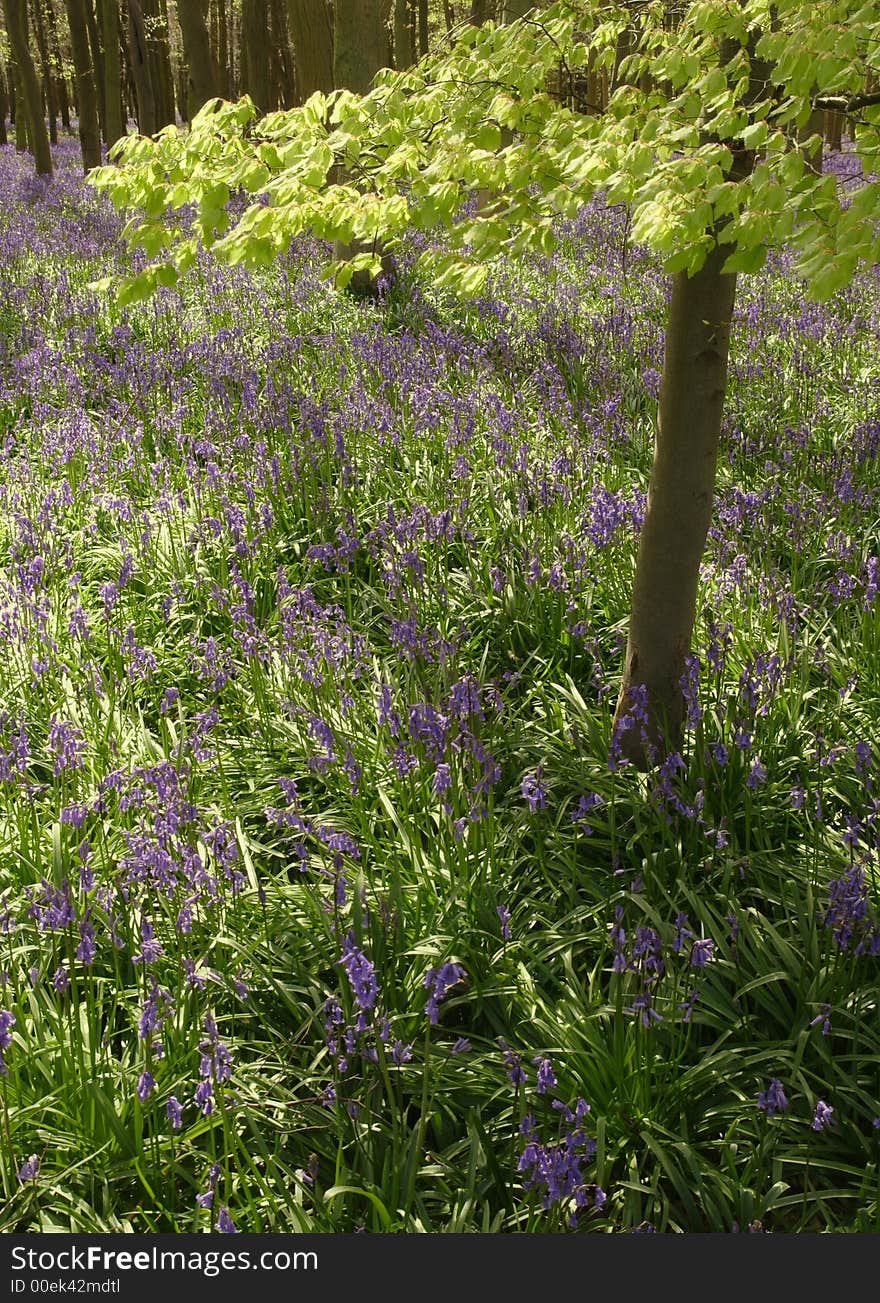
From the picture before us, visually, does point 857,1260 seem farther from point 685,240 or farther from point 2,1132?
point 685,240

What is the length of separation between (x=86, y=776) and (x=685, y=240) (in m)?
A: 2.75

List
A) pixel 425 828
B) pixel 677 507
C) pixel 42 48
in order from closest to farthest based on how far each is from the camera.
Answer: pixel 425 828
pixel 677 507
pixel 42 48

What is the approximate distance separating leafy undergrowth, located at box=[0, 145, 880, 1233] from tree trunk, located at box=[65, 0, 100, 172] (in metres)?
14.5

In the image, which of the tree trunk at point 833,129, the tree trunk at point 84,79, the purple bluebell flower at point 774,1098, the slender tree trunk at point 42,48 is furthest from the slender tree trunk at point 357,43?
the slender tree trunk at point 42,48

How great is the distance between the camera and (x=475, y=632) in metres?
4.85

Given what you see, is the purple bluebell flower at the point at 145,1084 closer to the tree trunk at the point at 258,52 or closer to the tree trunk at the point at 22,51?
the tree trunk at the point at 22,51

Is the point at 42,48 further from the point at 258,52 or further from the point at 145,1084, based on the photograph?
the point at 145,1084

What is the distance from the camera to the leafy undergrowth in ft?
8.01

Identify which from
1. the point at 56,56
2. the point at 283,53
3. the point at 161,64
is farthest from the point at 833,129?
the point at 56,56

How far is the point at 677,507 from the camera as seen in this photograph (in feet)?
11.7

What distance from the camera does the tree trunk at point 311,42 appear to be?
38.1 feet

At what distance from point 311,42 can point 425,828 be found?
11.6 m

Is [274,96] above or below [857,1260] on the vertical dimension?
above

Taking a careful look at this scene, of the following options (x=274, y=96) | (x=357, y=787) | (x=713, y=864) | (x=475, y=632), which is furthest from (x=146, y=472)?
(x=274, y=96)
